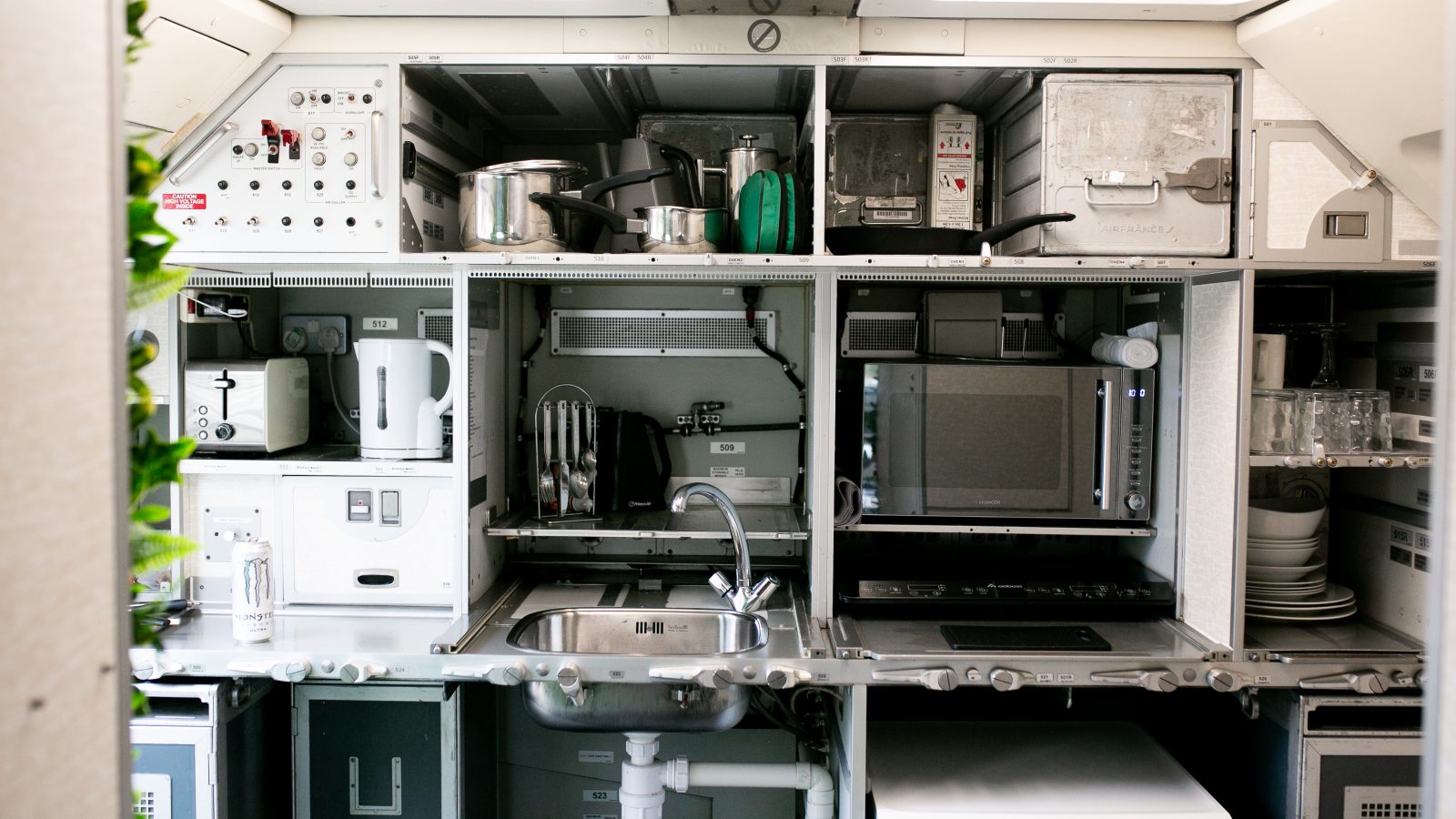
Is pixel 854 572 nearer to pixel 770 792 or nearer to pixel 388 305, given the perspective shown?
pixel 770 792

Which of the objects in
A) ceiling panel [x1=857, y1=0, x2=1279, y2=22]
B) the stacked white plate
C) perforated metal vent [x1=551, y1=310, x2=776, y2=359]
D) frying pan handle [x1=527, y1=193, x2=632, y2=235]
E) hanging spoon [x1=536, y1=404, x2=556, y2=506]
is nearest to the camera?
ceiling panel [x1=857, y1=0, x2=1279, y2=22]

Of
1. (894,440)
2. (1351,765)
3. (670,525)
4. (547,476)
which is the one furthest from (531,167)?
(1351,765)

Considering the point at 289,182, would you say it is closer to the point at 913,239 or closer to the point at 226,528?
the point at 226,528

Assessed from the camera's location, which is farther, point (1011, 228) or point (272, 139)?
point (272, 139)

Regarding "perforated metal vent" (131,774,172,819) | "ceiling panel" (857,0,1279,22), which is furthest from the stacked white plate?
"perforated metal vent" (131,774,172,819)

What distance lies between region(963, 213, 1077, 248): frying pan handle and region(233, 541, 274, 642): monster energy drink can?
178 centimetres

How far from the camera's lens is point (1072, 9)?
6.73ft

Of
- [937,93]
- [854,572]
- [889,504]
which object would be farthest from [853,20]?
[854,572]

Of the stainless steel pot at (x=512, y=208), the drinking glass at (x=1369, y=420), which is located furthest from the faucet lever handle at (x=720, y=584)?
the drinking glass at (x=1369, y=420)

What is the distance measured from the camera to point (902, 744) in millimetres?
2400

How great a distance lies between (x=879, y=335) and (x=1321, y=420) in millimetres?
1082

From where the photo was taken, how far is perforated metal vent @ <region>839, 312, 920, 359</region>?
8.83 ft

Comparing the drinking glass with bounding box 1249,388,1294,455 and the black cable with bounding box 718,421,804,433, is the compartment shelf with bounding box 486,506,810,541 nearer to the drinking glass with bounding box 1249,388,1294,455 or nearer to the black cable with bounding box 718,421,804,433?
the black cable with bounding box 718,421,804,433

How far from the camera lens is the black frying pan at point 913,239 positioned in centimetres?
214
